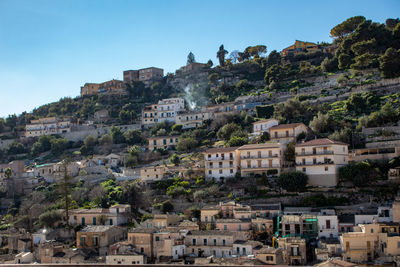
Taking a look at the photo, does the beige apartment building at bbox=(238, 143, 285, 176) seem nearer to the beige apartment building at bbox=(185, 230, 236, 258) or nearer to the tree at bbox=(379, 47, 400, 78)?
the beige apartment building at bbox=(185, 230, 236, 258)

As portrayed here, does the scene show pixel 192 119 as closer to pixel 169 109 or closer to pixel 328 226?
pixel 169 109

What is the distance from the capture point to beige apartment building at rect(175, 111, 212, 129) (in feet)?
180

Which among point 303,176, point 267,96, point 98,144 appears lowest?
point 303,176

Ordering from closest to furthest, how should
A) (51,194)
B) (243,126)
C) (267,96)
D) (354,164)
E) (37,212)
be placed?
(354,164), (37,212), (51,194), (243,126), (267,96)

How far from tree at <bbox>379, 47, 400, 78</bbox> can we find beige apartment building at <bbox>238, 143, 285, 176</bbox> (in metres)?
17.2

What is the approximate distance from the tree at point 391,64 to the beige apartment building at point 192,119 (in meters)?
19.9

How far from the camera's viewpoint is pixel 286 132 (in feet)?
132

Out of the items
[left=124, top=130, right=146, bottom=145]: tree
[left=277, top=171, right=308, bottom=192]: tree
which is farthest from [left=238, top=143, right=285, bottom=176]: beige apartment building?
[left=124, top=130, right=146, bottom=145]: tree

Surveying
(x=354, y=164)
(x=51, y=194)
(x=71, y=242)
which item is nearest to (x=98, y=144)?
(x=51, y=194)

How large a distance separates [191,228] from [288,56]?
1807 inches

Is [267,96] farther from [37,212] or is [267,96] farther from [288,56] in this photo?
[37,212]

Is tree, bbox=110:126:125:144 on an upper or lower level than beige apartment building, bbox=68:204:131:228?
upper

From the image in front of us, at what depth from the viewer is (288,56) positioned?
70.0m

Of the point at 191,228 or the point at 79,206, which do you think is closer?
the point at 191,228
